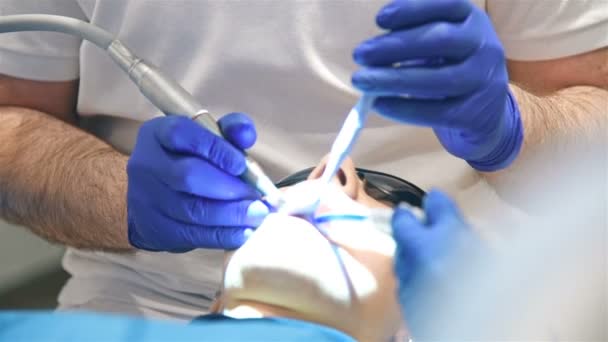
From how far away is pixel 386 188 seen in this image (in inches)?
35.2

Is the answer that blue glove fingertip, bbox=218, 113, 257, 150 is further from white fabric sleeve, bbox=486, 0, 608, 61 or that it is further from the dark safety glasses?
white fabric sleeve, bbox=486, 0, 608, 61

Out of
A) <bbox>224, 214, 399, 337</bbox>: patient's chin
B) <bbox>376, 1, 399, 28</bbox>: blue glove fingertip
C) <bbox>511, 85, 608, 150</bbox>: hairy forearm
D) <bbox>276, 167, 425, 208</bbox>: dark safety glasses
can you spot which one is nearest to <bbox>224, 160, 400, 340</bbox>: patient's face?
<bbox>224, 214, 399, 337</bbox>: patient's chin

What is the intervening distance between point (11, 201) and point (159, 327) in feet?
2.39

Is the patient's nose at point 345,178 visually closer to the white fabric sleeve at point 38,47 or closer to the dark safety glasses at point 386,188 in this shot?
the dark safety glasses at point 386,188

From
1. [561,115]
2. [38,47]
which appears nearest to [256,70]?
[38,47]

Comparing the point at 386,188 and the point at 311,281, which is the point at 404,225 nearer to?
the point at 311,281

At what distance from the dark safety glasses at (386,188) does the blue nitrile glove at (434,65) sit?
0.13 m

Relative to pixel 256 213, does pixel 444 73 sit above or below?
above

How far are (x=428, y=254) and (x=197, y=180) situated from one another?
342 millimetres

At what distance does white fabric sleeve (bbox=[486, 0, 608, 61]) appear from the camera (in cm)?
101

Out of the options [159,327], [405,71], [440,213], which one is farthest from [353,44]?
[159,327]

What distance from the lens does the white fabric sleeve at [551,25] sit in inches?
39.6

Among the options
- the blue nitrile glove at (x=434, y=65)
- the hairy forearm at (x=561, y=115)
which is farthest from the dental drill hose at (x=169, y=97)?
the hairy forearm at (x=561, y=115)

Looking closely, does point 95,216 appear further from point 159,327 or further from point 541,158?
point 541,158
